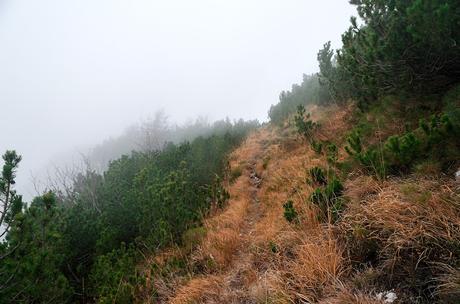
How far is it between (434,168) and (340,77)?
532 cm

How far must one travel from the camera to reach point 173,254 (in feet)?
17.1

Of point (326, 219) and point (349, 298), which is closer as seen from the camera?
point (349, 298)

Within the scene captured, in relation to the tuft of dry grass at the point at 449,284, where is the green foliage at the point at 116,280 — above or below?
above

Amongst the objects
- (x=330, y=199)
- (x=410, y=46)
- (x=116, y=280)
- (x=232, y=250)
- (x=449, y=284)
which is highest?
(x=410, y=46)

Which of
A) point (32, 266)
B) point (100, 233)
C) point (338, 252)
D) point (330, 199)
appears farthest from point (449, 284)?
point (100, 233)

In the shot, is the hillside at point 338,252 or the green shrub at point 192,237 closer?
the hillside at point 338,252

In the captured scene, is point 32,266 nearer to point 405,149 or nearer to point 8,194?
point 8,194

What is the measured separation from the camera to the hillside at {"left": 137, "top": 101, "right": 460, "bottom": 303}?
7.65 feet

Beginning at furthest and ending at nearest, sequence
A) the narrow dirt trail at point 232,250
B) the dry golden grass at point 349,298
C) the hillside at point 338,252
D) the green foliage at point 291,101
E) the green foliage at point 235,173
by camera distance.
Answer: the green foliage at point 291,101
the green foliage at point 235,173
the narrow dirt trail at point 232,250
the hillside at point 338,252
the dry golden grass at point 349,298

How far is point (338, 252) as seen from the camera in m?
2.87

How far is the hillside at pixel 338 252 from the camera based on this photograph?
2332 mm

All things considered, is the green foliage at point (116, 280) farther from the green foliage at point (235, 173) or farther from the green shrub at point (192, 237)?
the green foliage at point (235, 173)

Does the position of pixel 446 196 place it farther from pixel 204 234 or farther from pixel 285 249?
pixel 204 234

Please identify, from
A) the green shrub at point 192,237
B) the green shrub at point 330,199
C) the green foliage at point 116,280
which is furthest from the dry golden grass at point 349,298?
the green shrub at point 192,237
